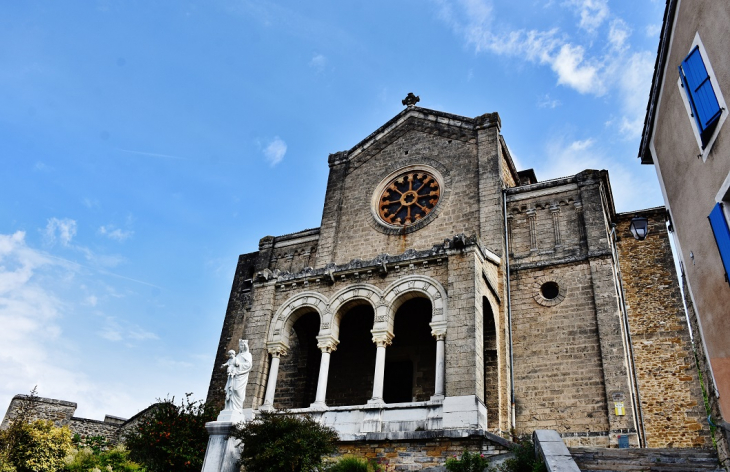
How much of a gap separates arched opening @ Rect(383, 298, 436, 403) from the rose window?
3.64 meters

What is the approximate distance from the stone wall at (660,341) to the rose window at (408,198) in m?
6.65

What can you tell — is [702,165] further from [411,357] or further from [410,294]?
[411,357]

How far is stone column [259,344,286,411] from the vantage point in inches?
607

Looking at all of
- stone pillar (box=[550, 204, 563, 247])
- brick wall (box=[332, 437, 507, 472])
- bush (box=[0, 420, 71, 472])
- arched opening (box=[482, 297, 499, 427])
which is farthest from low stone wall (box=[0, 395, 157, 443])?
stone pillar (box=[550, 204, 563, 247])

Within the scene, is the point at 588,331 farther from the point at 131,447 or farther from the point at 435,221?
the point at 131,447

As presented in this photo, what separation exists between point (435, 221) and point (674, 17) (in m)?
10.5

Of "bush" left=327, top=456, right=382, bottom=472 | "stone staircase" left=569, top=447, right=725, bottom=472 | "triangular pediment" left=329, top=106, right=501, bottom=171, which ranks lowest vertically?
"bush" left=327, top=456, right=382, bottom=472

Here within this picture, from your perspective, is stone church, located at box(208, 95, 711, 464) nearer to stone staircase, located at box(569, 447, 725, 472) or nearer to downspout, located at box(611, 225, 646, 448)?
downspout, located at box(611, 225, 646, 448)

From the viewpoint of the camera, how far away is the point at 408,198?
21.1m

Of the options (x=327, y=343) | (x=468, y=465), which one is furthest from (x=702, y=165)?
(x=327, y=343)

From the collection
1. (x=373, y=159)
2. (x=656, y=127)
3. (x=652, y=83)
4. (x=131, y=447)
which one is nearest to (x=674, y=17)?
(x=652, y=83)

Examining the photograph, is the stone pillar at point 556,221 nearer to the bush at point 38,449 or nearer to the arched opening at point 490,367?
the arched opening at point 490,367

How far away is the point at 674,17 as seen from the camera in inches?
416

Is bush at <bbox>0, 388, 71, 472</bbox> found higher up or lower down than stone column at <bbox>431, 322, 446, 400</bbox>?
lower down
